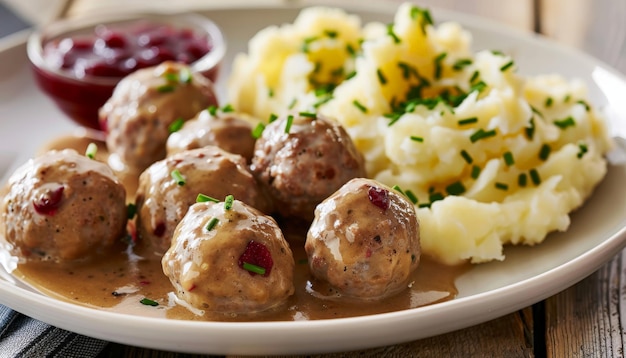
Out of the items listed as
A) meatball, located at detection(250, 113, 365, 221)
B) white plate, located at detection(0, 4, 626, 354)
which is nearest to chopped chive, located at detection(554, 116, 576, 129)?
white plate, located at detection(0, 4, 626, 354)

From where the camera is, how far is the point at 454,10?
8422 millimetres

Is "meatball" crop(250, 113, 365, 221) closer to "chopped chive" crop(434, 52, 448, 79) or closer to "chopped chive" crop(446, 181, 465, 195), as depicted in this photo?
"chopped chive" crop(446, 181, 465, 195)

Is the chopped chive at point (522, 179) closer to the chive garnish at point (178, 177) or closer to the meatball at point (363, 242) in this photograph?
the meatball at point (363, 242)

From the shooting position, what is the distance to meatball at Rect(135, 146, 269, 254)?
4375 millimetres

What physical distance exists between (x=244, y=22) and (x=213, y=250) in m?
3.93

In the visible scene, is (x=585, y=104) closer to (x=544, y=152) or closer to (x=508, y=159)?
(x=544, y=152)

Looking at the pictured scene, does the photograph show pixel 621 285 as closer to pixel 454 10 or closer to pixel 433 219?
pixel 433 219

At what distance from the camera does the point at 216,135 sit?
4906 mm

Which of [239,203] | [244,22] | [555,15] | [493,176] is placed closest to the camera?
[239,203]

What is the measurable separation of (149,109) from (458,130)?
1.76 meters

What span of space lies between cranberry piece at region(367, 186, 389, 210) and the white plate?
0.57 metres

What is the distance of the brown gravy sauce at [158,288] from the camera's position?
402cm

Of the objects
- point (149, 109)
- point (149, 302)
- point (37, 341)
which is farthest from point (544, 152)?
point (37, 341)

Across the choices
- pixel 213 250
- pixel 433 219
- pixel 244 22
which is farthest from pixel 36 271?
pixel 244 22
